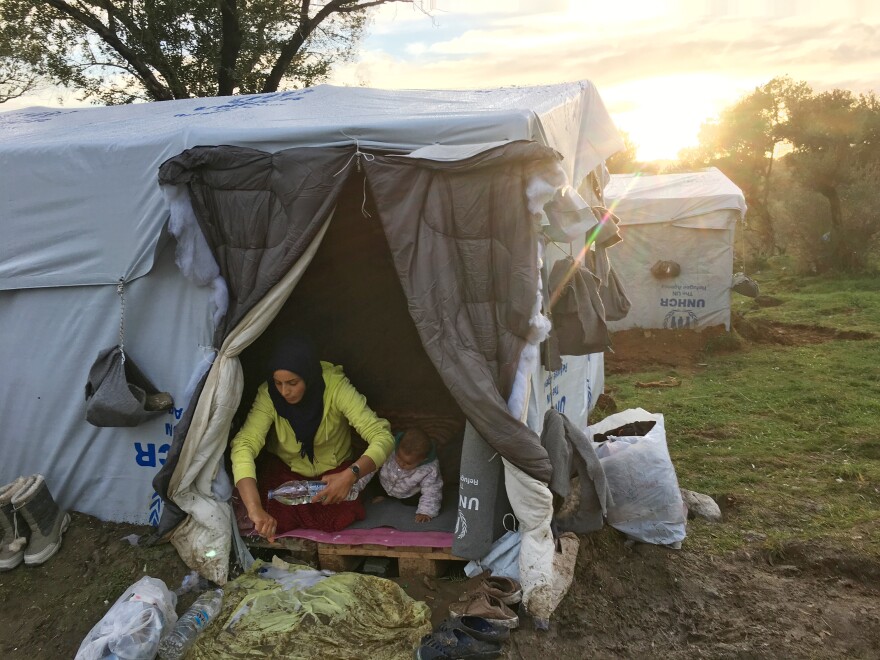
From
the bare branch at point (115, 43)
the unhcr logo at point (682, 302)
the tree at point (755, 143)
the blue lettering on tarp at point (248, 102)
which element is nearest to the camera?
the blue lettering on tarp at point (248, 102)

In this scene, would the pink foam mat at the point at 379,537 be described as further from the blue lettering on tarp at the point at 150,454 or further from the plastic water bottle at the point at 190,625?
the blue lettering on tarp at the point at 150,454

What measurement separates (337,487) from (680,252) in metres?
8.42

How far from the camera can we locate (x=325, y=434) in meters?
4.23

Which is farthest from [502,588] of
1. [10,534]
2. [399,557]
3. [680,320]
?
[680,320]

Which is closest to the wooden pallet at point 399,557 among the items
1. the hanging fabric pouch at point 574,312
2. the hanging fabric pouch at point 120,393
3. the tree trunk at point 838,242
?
the hanging fabric pouch at point 120,393

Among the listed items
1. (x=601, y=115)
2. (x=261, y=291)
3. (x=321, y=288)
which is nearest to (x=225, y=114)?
(x=321, y=288)

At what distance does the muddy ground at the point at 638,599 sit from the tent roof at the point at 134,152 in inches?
67.1

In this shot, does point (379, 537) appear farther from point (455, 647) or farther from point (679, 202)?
point (679, 202)

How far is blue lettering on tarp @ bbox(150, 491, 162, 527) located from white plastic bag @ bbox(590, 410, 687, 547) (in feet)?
9.20

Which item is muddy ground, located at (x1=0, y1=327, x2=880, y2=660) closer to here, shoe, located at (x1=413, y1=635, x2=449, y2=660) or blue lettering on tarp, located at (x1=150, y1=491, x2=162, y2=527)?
blue lettering on tarp, located at (x1=150, y1=491, x2=162, y2=527)

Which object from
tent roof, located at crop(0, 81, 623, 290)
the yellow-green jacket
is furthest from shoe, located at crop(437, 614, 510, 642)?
tent roof, located at crop(0, 81, 623, 290)

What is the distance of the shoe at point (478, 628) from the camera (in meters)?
3.21

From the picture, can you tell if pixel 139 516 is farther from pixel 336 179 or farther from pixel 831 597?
pixel 831 597

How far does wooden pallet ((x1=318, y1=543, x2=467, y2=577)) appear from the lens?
12.6 feet
